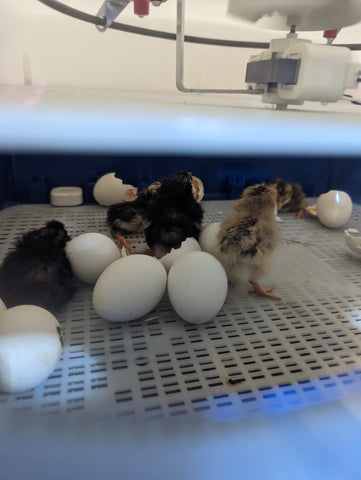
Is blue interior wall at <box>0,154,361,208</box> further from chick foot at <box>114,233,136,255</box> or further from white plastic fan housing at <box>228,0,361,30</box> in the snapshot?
white plastic fan housing at <box>228,0,361,30</box>

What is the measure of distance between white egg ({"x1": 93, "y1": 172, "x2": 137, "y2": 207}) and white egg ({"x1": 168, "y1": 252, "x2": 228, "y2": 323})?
0.32 m

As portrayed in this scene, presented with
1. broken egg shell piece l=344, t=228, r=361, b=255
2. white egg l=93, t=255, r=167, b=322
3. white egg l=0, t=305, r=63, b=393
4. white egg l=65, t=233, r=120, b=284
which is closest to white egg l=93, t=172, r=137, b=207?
white egg l=65, t=233, r=120, b=284

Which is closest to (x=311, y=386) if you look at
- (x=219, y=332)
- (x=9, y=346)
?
(x=219, y=332)

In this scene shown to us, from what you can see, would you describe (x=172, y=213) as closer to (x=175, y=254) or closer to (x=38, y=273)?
(x=175, y=254)

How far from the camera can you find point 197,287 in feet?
1.97

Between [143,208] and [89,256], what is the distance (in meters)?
0.19

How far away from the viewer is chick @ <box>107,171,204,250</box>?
2.15ft

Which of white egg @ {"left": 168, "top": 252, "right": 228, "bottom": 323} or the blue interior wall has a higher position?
the blue interior wall

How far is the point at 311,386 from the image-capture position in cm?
52

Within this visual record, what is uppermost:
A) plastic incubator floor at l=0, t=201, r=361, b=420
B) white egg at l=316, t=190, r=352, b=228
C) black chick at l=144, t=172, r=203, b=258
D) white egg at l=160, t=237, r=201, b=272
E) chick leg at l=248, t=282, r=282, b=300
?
black chick at l=144, t=172, r=203, b=258

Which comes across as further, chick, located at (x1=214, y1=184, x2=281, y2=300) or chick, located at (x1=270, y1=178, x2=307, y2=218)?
chick, located at (x1=270, y1=178, x2=307, y2=218)

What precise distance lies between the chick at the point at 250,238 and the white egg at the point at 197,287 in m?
0.05

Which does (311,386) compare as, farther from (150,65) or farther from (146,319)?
(150,65)

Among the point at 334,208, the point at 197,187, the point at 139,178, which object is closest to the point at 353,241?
the point at 334,208
